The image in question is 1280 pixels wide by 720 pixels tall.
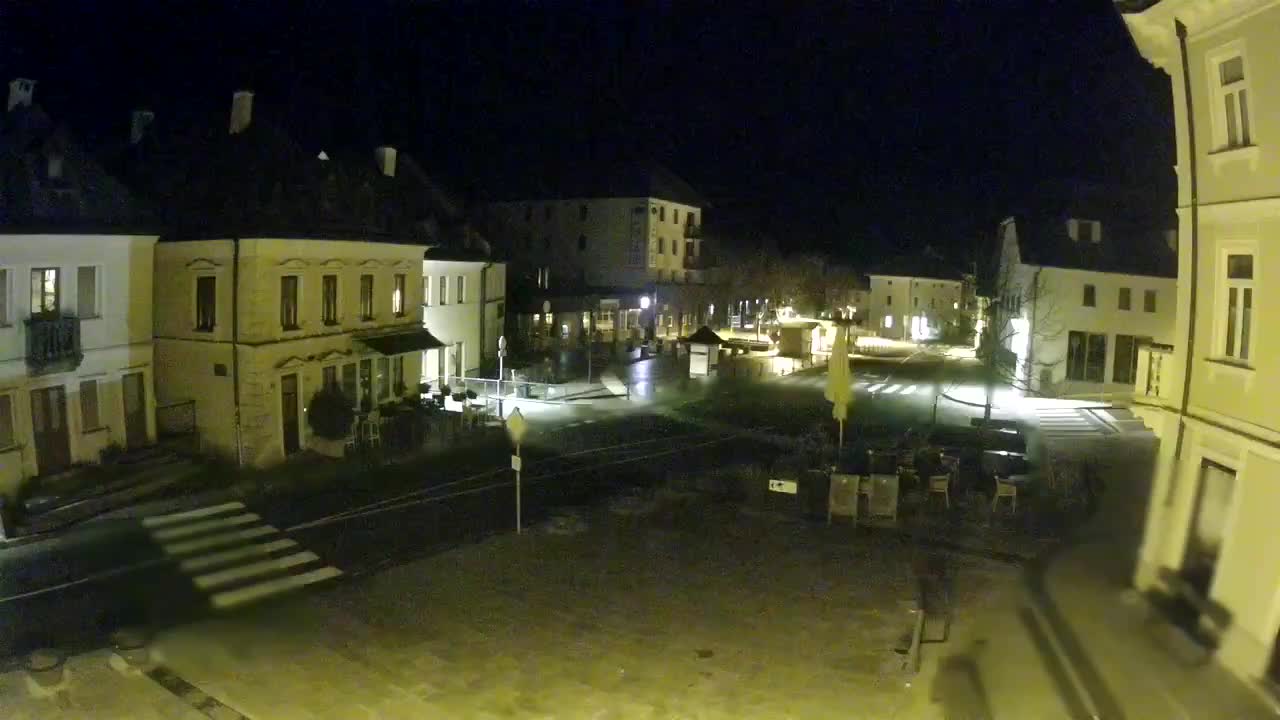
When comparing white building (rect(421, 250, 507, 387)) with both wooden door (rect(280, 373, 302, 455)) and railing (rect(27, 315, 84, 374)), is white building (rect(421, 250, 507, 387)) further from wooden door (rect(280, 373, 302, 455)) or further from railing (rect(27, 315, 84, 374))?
railing (rect(27, 315, 84, 374))

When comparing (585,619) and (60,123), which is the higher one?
(60,123)

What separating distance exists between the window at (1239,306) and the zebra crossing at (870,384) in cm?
2828

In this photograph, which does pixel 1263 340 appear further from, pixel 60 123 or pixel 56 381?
pixel 60 123

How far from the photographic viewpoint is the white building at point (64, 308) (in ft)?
61.4

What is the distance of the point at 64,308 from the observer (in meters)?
19.9

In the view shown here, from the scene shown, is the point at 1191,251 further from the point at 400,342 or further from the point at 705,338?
the point at 705,338

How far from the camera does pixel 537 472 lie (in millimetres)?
23062

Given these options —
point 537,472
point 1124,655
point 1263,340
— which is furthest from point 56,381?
point 1263,340

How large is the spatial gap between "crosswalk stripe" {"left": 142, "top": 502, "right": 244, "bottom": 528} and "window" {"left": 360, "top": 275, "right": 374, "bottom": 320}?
28.3 feet

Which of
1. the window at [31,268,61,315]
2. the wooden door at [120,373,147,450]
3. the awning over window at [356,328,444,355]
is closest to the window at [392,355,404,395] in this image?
the awning over window at [356,328,444,355]

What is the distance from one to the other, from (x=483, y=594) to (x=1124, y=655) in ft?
28.0

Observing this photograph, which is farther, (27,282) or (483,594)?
(27,282)

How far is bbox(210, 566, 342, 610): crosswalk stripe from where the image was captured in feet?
45.0

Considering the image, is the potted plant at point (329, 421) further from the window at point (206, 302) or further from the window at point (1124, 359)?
the window at point (1124, 359)
